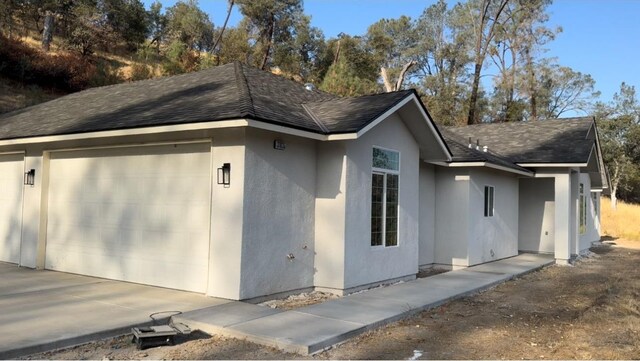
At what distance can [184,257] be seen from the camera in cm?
896

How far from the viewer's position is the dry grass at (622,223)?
1145 inches

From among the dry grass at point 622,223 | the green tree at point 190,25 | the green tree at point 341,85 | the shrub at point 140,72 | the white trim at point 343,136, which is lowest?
the dry grass at point 622,223

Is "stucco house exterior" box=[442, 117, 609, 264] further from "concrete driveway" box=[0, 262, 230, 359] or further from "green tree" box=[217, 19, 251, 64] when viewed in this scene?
"green tree" box=[217, 19, 251, 64]

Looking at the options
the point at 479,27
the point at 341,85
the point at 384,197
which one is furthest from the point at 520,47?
the point at 384,197

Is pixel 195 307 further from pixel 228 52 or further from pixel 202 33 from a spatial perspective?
pixel 202 33

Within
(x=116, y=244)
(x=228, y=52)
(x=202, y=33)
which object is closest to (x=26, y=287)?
(x=116, y=244)

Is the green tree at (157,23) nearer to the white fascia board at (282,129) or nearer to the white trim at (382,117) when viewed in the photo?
the white trim at (382,117)

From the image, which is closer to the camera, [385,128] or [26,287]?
[26,287]

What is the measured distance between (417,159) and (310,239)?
3.70 m

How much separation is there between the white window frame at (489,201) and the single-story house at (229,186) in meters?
1.43

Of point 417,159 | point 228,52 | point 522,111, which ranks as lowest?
point 417,159

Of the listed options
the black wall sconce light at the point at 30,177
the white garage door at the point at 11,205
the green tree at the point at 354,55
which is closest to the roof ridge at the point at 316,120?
the black wall sconce light at the point at 30,177

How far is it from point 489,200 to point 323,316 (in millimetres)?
9405

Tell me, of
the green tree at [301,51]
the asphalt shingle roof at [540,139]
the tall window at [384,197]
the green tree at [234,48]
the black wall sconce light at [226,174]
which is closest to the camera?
the black wall sconce light at [226,174]
